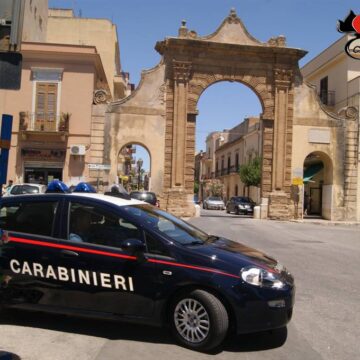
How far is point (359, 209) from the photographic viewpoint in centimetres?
3125

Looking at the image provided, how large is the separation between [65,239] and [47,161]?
23.8m

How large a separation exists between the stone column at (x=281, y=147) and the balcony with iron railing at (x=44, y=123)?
486 inches

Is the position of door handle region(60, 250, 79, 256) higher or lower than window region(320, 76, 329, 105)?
lower

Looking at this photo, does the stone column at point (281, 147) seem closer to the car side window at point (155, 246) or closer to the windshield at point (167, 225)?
the windshield at point (167, 225)

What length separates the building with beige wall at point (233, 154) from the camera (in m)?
57.3

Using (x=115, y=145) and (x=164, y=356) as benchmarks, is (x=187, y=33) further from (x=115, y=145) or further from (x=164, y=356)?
(x=164, y=356)

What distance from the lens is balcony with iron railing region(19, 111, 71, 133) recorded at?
27781 millimetres

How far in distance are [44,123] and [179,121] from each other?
767 cm

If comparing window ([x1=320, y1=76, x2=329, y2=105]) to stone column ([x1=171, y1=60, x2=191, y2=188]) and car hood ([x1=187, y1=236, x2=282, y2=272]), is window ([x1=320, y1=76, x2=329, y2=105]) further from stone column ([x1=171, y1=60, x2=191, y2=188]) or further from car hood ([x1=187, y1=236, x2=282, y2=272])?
car hood ([x1=187, y1=236, x2=282, y2=272])

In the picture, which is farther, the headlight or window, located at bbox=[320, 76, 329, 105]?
window, located at bbox=[320, 76, 329, 105]

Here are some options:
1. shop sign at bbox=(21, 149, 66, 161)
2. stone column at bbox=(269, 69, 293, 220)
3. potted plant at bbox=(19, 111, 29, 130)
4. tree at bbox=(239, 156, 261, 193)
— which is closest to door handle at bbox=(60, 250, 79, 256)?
shop sign at bbox=(21, 149, 66, 161)

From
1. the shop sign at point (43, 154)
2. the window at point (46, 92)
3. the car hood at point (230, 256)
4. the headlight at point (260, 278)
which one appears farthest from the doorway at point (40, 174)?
the headlight at point (260, 278)

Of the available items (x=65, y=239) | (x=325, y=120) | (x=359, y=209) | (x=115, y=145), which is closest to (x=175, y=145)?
(x=115, y=145)

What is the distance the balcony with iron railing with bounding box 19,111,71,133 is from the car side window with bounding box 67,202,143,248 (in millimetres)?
23183
